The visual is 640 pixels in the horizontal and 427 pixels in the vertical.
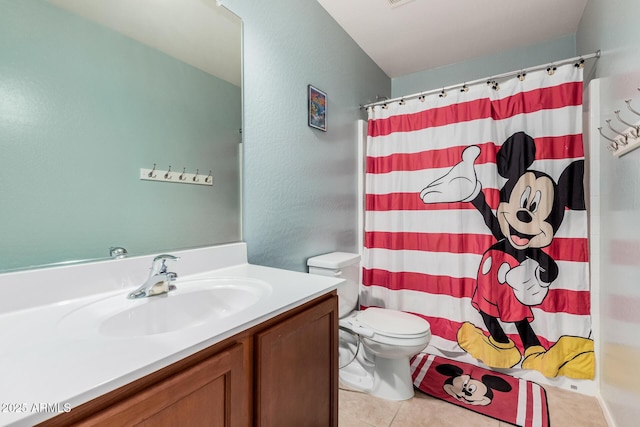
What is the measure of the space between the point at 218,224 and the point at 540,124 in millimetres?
1934

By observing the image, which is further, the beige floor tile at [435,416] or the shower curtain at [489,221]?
the shower curtain at [489,221]

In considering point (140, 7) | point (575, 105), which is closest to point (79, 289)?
point (140, 7)

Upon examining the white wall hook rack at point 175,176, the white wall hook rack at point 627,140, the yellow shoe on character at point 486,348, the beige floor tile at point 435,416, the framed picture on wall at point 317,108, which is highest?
the framed picture on wall at point 317,108

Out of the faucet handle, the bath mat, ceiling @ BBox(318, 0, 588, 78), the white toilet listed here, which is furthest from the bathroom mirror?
the bath mat

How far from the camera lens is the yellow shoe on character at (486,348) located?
1767 mm

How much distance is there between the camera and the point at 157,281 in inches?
35.8

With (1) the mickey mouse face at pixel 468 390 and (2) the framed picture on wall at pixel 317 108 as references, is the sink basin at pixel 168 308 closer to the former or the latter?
(2) the framed picture on wall at pixel 317 108

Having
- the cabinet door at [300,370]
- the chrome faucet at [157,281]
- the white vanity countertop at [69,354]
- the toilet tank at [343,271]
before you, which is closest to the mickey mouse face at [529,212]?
the toilet tank at [343,271]

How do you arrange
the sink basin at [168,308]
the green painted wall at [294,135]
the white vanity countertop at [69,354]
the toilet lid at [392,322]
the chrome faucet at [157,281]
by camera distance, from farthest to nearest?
1. the toilet lid at [392,322]
2. the green painted wall at [294,135]
3. the chrome faucet at [157,281]
4. the sink basin at [168,308]
5. the white vanity countertop at [69,354]

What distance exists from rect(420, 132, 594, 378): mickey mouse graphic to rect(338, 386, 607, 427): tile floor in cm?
15

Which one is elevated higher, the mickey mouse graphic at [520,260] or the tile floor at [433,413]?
the mickey mouse graphic at [520,260]

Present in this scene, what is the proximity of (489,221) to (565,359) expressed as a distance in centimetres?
88

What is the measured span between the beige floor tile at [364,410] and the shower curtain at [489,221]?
675 mm

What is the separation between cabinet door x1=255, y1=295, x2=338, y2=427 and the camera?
0.77 meters
